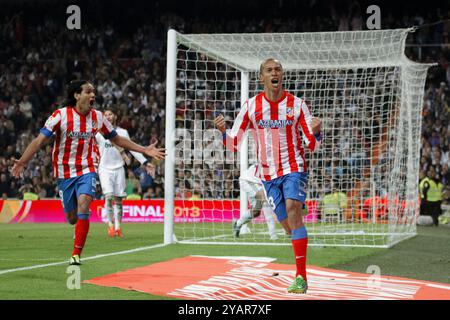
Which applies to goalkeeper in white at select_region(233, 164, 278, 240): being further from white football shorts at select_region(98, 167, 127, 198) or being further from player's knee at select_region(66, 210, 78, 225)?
player's knee at select_region(66, 210, 78, 225)

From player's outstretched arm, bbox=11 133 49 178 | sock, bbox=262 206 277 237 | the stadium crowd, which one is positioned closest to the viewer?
player's outstretched arm, bbox=11 133 49 178

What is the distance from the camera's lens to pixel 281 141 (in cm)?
758

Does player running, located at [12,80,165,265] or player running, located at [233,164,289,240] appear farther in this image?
player running, located at [233,164,289,240]

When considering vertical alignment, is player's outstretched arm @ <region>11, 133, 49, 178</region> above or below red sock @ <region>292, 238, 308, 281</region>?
above

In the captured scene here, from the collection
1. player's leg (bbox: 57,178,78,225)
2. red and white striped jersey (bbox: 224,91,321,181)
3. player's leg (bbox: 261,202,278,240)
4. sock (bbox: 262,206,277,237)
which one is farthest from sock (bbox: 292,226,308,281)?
sock (bbox: 262,206,277,237)

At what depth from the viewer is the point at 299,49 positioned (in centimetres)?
1371

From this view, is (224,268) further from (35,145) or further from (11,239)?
(11,239)

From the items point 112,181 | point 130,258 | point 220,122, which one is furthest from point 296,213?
point 112,181

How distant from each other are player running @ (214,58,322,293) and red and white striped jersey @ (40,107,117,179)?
1.92 m

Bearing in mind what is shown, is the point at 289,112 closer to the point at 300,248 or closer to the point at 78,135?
the point at 300,248

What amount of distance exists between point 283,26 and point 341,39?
17.5 m

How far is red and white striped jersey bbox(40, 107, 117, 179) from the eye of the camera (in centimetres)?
870

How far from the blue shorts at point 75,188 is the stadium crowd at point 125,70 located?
554 inches

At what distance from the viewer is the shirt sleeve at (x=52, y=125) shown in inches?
336
